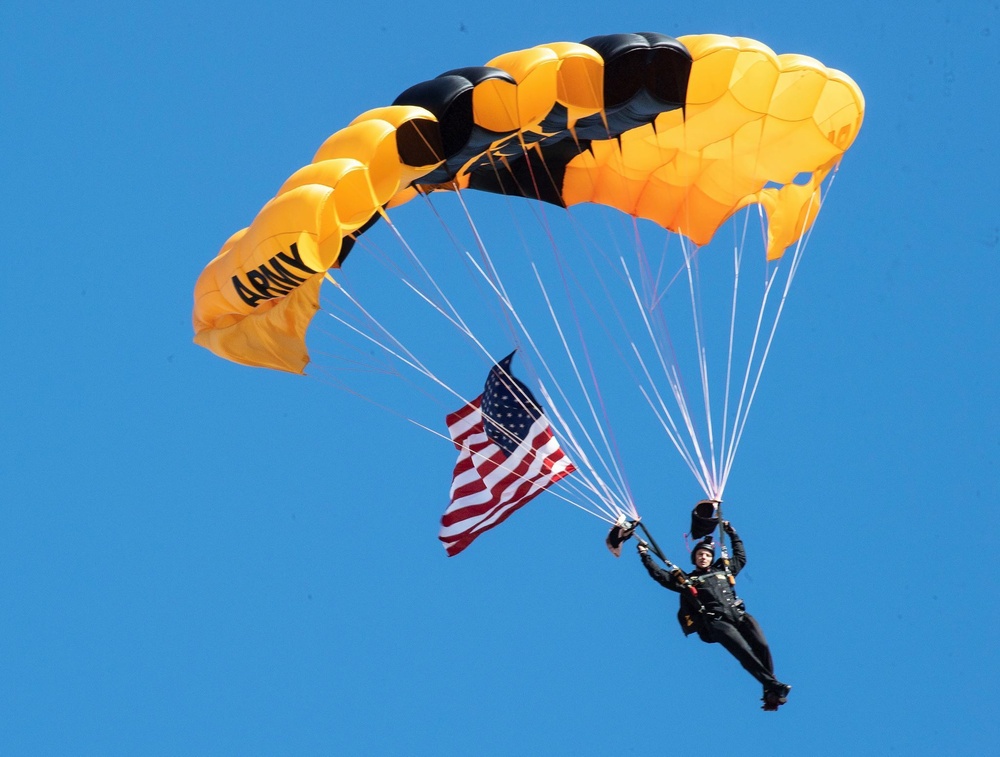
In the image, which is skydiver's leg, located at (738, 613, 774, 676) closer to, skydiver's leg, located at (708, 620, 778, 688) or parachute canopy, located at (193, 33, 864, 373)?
skydiver's leg, located at (708, 620, 778, 688)

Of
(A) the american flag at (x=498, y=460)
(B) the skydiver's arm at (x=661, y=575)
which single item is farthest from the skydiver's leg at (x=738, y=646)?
(A) the american flag at (x=498, y=460)

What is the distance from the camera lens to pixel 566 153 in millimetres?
19141

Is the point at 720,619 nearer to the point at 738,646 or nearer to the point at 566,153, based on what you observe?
the point at 738,646

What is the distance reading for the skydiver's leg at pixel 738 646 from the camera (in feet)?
54.9

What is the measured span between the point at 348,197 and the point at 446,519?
400 cm

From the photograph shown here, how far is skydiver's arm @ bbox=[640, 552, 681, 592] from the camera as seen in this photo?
16766 millimetres

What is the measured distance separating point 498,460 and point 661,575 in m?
2.71

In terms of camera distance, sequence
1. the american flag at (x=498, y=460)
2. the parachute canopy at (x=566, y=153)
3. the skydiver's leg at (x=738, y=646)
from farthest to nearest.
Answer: the american flag at (x=498, y=460), the skydiver's leg at (x=738, y=646), the parachute canopy at (x=566, y=153)

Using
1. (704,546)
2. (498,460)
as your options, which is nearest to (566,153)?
(498,460)

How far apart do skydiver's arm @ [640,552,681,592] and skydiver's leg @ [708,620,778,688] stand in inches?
16.6

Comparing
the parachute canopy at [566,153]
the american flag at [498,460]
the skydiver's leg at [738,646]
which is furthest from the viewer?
the american flag at [498,460]

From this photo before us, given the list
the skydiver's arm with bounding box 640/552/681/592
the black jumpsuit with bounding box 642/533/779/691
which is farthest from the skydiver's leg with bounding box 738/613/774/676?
the skydiver's arm with bounding box 640/552/681/592

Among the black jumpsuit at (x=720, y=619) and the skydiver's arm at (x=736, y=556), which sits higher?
the skydiver's arm at (x=736, y=556)

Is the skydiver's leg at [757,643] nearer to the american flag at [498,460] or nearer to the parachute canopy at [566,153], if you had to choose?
the american flag at [498,460]
